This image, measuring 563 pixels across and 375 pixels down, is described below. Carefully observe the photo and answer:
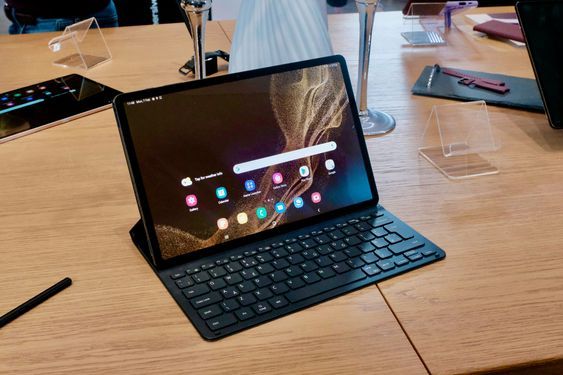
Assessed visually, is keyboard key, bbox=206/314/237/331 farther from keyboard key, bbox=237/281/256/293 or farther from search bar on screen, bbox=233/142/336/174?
search bar on screen, bbox=233/142/336/174

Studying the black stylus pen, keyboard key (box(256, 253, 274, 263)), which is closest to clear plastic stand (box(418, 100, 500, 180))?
keyboard key (box(256, 253, 274, 263))

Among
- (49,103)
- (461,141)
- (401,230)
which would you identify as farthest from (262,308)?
(49,103)

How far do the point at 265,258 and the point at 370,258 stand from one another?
0.40 feet

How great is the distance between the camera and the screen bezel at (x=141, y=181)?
746 millimetres

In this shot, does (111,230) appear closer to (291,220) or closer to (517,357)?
(291,220)

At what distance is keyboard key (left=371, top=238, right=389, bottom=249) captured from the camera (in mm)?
796

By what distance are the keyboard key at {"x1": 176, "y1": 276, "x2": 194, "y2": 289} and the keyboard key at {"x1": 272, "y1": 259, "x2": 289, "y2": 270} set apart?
0.32 feet

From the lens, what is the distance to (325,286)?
73 cm

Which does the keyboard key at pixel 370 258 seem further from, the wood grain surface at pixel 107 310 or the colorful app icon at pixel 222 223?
the colorful app icon at pixel 222 223

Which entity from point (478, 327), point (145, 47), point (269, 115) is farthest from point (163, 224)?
point (145, 47)

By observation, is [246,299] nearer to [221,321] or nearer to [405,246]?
[221,321]

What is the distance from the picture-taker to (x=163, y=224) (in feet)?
2.48

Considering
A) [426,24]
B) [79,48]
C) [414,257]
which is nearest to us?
[414,257]

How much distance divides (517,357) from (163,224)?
0.40 m
